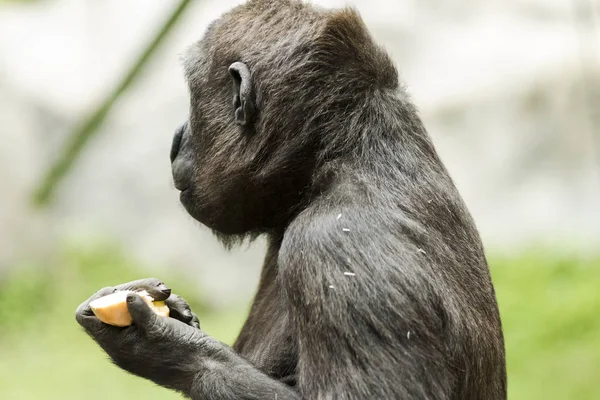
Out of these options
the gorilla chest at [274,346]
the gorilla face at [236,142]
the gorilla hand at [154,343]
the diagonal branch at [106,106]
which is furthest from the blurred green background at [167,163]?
the gorilla hand at [154,343]

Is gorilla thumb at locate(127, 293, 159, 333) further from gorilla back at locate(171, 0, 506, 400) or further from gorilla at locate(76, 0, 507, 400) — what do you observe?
gorilla back at locate(171, 0, 506, 400)

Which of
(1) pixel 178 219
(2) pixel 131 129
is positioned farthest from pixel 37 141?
(1) pixel 178 219

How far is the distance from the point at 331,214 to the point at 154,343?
2.32ft

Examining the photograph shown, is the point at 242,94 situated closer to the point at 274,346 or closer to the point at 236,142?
the point at 236,142

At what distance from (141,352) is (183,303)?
307mm

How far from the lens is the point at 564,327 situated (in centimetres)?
634

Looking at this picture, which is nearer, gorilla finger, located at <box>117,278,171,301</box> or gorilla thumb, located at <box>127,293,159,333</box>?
gorilla thumb, located at <box>127,293,159,333</box>

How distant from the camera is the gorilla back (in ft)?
8.51

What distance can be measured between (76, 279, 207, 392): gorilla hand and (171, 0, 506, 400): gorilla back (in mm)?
103

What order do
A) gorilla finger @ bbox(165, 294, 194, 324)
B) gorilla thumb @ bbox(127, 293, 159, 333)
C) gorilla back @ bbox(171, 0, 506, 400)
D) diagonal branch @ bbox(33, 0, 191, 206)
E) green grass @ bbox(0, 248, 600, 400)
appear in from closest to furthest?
gorilla back @ bbox(171, 0, 506, 400) < gorilla thumb @ bbox(127, 293, 159, 333) < gorilla finger @ bbox(165, 294, 194, 324) < diagonal branch @ bbox(33, 0, 191, 206) < green grass @ bbox(0, 248, 600, 400)

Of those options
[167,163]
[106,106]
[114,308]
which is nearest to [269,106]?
[114,308]

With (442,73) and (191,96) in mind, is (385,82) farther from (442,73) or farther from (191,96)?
(442,73)

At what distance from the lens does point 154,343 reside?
2.85 meters

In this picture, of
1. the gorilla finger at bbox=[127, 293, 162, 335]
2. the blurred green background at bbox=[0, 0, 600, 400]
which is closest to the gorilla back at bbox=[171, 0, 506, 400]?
the gorilla finger at bbox=[127, 293, 162, 335]
